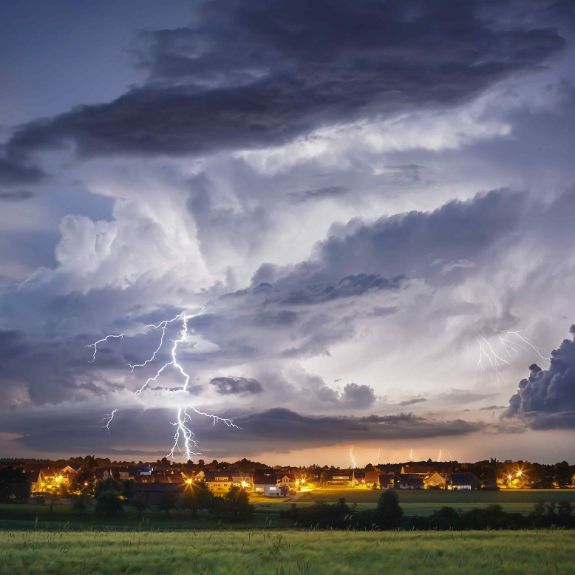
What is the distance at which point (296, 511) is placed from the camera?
236 ft

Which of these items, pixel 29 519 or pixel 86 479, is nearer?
pixel 29 519

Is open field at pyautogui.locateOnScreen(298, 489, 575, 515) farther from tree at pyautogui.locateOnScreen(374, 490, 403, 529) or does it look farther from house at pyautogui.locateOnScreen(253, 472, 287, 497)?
house at pyautogui.locateOnScreen(253, 472, 287, 497)

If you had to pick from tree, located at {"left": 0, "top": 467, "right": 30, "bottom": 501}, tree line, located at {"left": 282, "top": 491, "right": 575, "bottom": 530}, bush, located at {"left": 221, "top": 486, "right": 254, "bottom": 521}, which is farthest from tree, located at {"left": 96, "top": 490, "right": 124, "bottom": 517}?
tree, located at {"left": 0, "top": 467, "right": 30, "bottom": 501}

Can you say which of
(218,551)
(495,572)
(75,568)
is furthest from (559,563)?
(75,568)

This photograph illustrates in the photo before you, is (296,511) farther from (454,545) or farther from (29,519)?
(454,545)

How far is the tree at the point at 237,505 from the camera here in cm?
7538

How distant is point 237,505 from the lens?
76125mm

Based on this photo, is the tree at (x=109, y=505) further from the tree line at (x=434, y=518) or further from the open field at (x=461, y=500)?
the open field at (x=461, y=500)

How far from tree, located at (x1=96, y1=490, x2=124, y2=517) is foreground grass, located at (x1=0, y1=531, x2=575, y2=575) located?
51998 mm

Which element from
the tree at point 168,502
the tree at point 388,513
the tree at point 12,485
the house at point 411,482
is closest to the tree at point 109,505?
the tree at point 168,502

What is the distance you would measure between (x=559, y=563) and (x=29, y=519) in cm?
6685

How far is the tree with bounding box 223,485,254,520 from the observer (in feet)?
247

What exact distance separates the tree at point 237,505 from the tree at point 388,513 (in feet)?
49.3

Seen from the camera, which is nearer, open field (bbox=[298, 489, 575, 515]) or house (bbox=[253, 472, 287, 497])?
open field (bbox=[298, 489, 575, 515])
